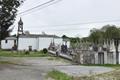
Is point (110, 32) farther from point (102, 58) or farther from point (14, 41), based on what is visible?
point (102, 58)

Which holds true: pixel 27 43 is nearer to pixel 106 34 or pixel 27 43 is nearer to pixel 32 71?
pixel 106 34

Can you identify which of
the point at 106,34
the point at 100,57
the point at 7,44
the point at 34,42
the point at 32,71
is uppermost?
the point at 106,34

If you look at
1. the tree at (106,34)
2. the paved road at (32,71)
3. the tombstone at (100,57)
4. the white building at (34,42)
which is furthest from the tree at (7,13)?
the tree at (106,34)

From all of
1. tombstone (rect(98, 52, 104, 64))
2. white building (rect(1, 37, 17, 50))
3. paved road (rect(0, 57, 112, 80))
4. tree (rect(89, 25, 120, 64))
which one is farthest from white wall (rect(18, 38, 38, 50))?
paved road (rect(0, 57, 112, 80))

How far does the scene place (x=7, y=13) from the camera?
114ft

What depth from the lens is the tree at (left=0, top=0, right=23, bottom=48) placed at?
34188 mm

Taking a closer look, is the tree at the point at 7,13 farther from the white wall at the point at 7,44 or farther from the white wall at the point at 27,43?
the white wall at the point at 7,44

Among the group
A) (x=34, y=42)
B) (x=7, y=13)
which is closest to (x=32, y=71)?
(x=7, y=13)

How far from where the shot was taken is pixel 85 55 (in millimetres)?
38281

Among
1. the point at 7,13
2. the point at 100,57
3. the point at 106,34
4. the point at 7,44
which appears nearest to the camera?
the point at 7,13

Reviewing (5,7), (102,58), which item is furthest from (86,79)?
(102,58)

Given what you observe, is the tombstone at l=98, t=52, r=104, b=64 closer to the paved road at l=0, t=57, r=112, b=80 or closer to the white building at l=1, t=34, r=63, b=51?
the paved road at l=0, t=57, r=112, b=80

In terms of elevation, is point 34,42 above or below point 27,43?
above

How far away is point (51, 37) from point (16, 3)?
44.9 m
